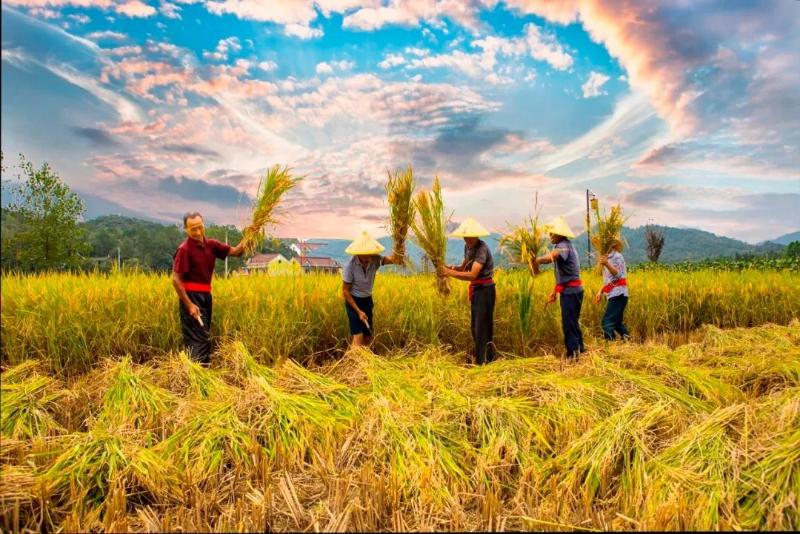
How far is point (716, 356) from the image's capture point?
15.6 feet

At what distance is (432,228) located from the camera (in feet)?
16.3

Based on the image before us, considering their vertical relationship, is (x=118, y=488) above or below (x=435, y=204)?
below

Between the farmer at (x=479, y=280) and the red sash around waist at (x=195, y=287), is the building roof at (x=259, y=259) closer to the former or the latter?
the red sash around waist at (x=195, y=287)

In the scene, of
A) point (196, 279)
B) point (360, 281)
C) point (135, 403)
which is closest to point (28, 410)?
point (135, 403)

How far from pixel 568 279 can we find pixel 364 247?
1.94m

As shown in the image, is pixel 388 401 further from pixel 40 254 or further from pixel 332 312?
pixel 40 254

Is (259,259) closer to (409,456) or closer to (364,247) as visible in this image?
(364,247)

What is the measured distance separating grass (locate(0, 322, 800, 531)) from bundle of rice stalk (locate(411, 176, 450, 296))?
1.43 m

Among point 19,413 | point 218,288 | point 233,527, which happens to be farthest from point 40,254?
point 233,527

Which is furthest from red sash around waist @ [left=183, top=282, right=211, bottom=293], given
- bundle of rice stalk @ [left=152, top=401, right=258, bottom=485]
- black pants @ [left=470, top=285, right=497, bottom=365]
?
black pants @ [left=470, top=285, right=497, bottom=365]

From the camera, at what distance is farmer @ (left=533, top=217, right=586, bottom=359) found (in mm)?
5004

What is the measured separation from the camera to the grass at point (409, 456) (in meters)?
2.11

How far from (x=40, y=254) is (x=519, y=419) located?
29266mm

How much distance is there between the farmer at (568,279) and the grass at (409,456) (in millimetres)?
1223
